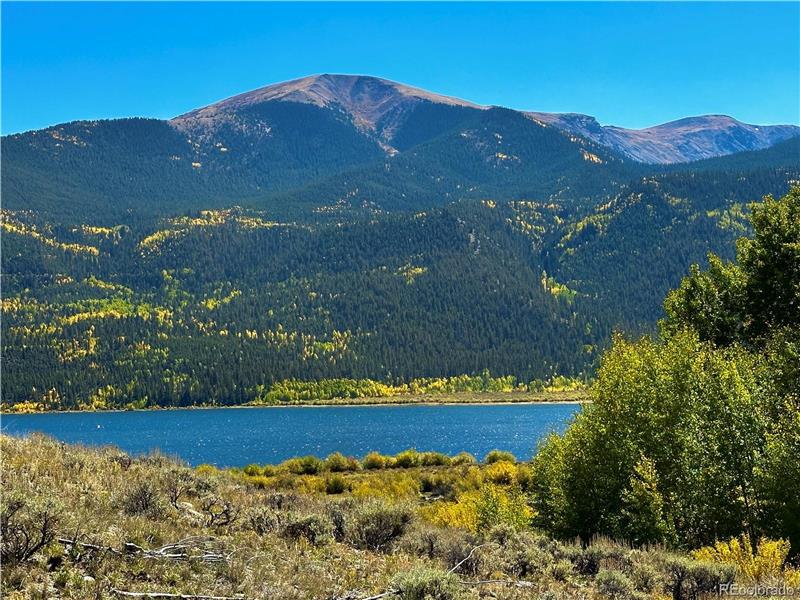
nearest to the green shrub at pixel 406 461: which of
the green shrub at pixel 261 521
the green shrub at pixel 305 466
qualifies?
the green shrub at pixel 305 466

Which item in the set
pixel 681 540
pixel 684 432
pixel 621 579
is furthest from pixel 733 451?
pixel 621 579

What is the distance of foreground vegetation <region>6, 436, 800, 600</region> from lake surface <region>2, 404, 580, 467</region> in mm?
56096

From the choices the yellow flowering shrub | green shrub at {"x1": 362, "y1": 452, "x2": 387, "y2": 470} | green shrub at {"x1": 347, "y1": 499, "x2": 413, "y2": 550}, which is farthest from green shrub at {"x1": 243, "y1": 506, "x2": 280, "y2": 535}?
green shrub at {"x1": 362, "y1": 452, "x2": 387, "y2": 470}

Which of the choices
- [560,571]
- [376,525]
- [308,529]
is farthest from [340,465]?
[560,571]

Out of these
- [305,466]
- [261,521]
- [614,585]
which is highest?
[261,521]

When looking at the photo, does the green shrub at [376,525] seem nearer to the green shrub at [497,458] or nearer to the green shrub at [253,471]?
the green shrub at [253,471]

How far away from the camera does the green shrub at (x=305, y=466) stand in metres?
53.9

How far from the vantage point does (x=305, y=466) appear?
54.6m

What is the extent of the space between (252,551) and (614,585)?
669cm

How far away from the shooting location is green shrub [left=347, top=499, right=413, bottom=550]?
49.8 feet

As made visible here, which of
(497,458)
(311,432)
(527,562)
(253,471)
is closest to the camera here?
(527,562)

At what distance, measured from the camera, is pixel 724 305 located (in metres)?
35.7

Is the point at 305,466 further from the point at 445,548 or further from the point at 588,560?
the point at 445,548

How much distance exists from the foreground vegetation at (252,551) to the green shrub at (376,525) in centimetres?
3
